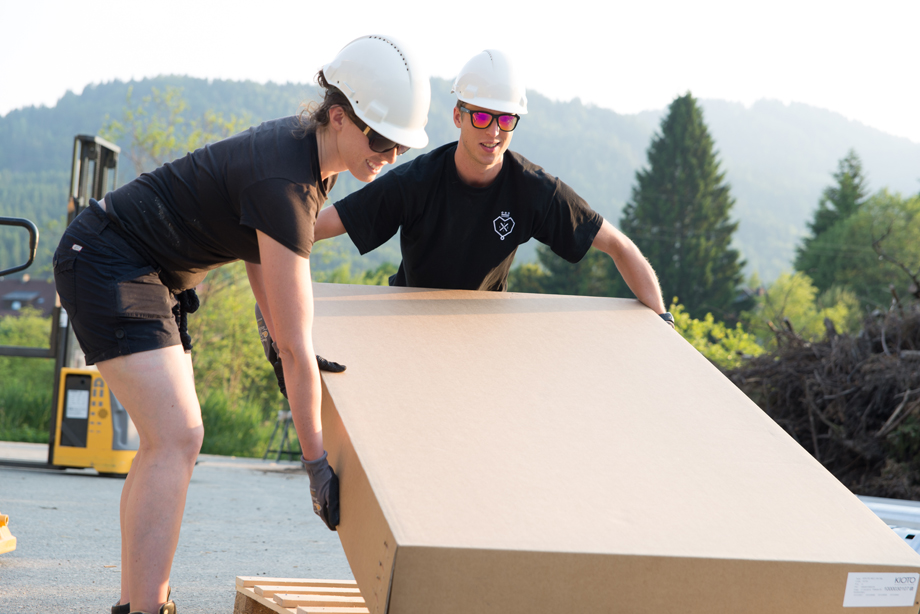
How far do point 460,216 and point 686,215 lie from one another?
123 ft

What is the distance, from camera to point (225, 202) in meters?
1.51

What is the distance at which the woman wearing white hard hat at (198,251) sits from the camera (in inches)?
54.5

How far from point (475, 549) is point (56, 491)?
4289 millimetres

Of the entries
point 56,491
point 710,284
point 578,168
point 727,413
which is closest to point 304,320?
point 727,413

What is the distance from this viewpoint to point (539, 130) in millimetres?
149125

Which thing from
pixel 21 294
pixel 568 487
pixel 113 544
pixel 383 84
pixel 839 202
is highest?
pixel 839 202

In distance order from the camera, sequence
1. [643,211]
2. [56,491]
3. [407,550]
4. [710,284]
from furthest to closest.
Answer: [643,211] < [710,284] < [56,491] < [407,550]

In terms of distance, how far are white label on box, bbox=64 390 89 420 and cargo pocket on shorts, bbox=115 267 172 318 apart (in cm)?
449

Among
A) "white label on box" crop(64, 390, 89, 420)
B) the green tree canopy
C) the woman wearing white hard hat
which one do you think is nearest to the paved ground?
"white label on box" crop(64, 390, 89, 420)

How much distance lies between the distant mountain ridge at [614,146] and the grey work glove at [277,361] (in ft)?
194

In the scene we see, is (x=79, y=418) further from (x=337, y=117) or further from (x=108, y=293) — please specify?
(x=337, y=117)

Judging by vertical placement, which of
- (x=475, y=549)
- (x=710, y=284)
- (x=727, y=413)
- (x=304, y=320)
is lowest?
(x=710, y=284)

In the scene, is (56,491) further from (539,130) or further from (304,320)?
(539,130)

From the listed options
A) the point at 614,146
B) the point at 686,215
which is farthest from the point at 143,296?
the point at 614,146
